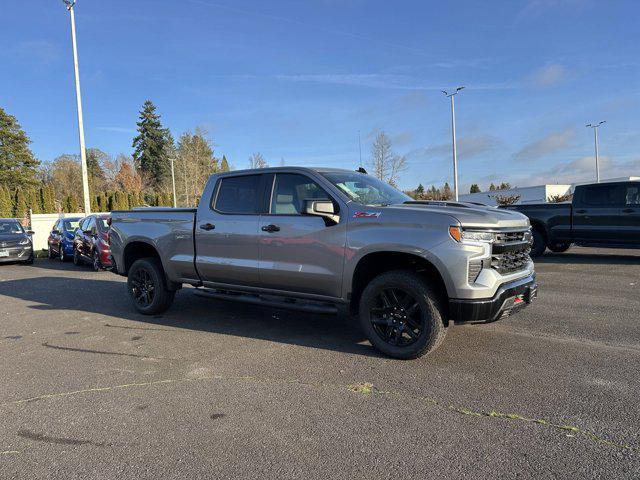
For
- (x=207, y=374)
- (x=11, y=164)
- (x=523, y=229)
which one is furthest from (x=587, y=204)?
(x=11, y=164)

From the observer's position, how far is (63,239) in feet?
51.0

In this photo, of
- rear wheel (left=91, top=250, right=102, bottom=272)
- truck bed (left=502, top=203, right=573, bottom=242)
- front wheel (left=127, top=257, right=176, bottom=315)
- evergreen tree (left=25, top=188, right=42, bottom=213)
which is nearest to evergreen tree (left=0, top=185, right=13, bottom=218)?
evergreen tree (left=25, top=188, right=42, bottom=213)

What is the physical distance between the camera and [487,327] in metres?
5.73

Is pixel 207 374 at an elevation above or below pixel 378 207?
below

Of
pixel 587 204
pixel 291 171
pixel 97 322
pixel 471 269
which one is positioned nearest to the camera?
pixel 471 269

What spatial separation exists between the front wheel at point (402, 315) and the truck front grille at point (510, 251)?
0.68 meters

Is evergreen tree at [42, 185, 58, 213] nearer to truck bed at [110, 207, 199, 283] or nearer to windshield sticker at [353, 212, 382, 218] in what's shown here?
truck bed at [110, 207, 199, 283]

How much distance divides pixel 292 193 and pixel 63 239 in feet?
42.3

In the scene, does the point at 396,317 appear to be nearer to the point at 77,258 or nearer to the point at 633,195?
the point at 633,195

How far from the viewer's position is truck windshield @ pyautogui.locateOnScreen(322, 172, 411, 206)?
518cm

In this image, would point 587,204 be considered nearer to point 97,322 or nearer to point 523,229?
point 523,229

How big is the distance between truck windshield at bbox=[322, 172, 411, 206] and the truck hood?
0.47 m

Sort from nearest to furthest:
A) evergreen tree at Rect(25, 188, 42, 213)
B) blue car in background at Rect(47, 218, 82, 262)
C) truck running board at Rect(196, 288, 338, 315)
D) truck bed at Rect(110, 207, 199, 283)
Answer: truck running board at Rect(196, 288, 338, 315)
truck bed at Rect(110, 207, 199, 283)
blue car in background at Rect(47, 218, 82, 262)
evergreen tree at Rect(25, 188, 42, 213)

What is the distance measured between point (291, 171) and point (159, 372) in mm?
2589
